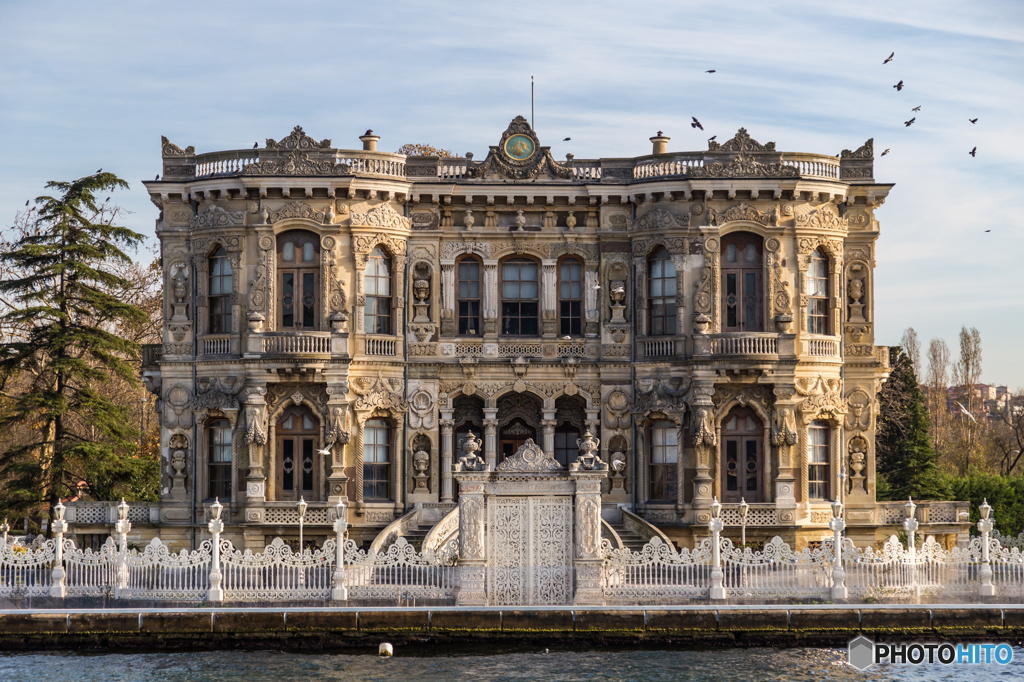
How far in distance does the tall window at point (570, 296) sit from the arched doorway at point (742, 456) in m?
4.73

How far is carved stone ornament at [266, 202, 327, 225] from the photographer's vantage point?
3894cm

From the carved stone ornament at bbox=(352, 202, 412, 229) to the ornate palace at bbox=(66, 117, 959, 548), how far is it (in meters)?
0.05

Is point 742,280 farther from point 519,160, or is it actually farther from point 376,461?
point 376,461

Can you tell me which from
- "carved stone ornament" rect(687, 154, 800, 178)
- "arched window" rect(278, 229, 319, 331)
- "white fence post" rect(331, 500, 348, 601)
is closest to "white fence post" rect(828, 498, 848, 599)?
"white fence post" rect(331, 500, 348, 601)

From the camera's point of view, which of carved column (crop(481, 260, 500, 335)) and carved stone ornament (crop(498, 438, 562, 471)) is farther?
carved column (crop(481, 260, 500, 335))

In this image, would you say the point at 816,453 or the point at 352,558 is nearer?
the point at 352,558

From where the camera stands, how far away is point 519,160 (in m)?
40.1

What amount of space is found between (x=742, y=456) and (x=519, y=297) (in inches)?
282

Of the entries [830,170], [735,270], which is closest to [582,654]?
[735,270]

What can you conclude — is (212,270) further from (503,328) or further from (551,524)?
(551,524)

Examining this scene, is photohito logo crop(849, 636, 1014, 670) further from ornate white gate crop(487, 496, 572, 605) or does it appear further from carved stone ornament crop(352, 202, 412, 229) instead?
carved stone ornament crop(352, 202, 412, 229)

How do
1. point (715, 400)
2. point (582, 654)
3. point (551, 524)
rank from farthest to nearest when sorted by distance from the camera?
point (715, 400)
point (551, 524)
point (582, 654)

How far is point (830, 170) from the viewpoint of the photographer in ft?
131

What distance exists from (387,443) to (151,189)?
9065mm
